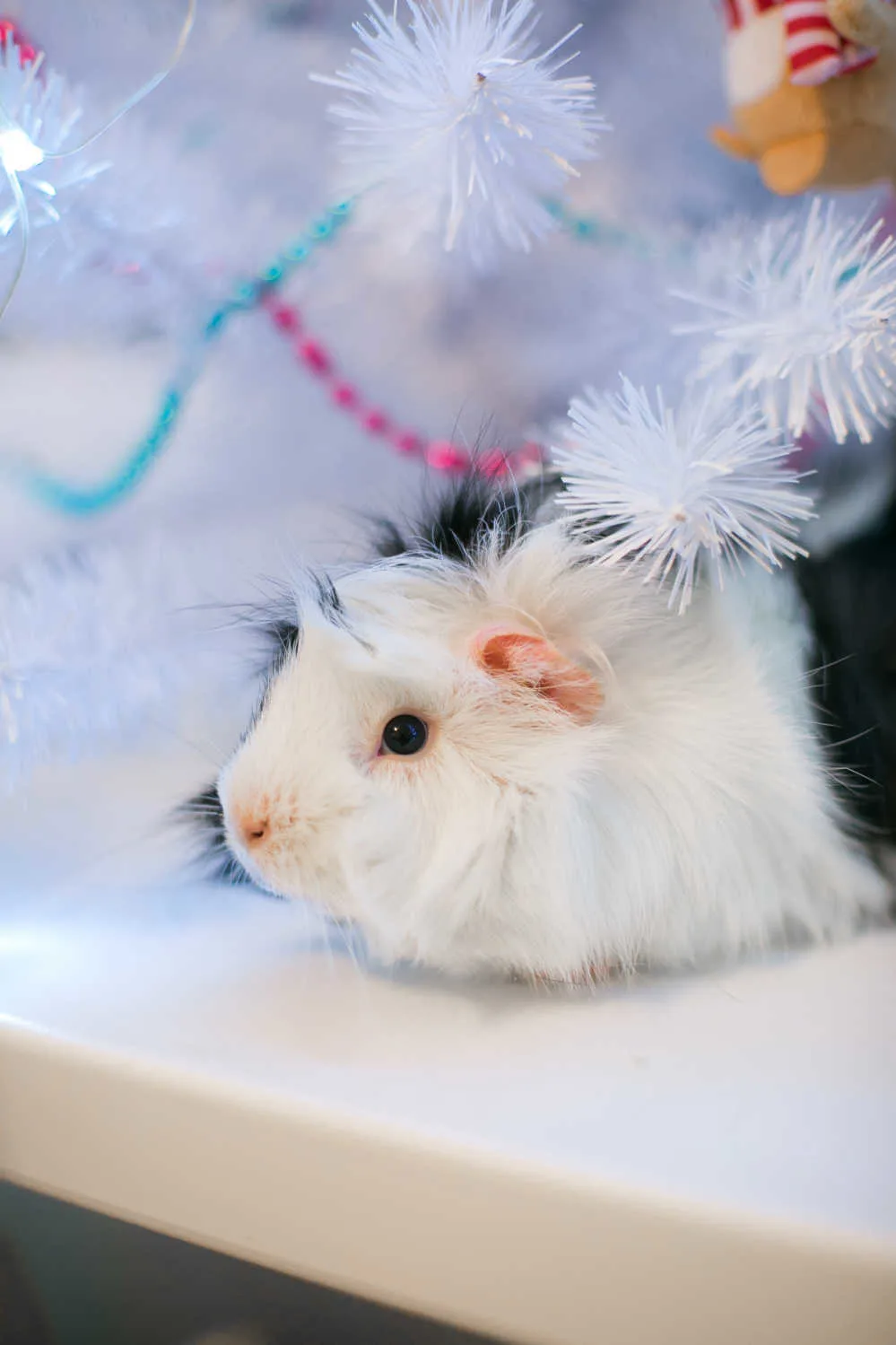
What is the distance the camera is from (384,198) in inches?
21.5

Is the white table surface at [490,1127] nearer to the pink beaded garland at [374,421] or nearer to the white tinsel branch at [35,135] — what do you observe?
the pink beaded garland at [374,421]

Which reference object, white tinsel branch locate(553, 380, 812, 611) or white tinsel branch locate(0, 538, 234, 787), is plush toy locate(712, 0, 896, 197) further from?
white tinsel branch locate(0, 538, 234, 787)

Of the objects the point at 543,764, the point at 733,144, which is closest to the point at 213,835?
the point at 543,764

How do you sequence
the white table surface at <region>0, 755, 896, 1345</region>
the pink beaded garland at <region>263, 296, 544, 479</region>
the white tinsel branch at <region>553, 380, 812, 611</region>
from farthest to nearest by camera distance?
the pink beaded garland at <region>263, 296, 544, 479</region>, the white tinsel branch at <region>553, 380, 812, 611</region>, the white table surface at <region>0, 755, 896, 1345</region>

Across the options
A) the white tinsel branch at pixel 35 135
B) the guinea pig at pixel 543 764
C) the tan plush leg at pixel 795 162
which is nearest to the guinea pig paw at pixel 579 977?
the guinea pig at pixel 543 764

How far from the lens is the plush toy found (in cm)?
40

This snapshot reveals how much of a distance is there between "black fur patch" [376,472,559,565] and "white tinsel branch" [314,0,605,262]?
13cm

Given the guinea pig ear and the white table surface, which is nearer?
the white table surface

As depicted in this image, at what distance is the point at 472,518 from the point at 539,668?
0.11 meters

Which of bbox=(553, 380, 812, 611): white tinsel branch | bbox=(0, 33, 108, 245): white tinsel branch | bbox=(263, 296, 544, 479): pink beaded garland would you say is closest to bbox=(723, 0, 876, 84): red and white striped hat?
bbox=(553, 380, 812, 611): white tinsel branch

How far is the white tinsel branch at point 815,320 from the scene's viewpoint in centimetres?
43

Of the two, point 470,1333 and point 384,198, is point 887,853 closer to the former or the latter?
point 470,1333

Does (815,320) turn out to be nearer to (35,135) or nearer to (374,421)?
(374,421)

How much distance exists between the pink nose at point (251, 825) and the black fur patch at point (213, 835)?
0.08 meters
